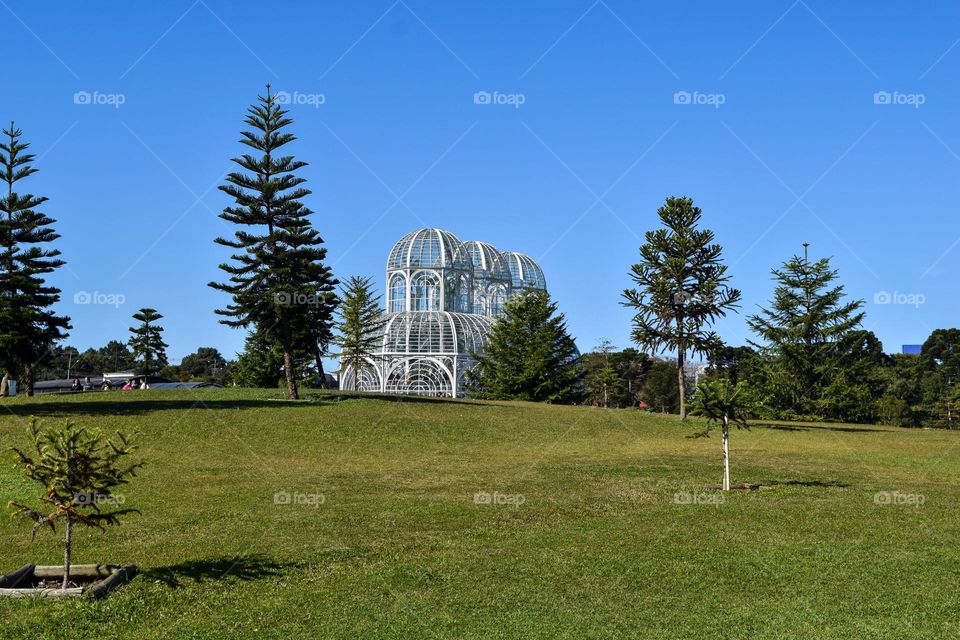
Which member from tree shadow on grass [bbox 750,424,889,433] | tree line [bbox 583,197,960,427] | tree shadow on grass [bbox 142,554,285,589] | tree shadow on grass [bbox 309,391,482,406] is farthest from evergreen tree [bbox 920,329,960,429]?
tree shadow on grass [bbox 142,554,285,589]

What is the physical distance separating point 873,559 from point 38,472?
1278cm

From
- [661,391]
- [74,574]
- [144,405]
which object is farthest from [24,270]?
[661,391]

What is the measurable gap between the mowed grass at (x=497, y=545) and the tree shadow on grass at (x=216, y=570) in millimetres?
51

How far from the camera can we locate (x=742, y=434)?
43.2 m

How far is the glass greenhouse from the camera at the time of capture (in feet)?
213

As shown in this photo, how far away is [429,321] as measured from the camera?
66.2 m

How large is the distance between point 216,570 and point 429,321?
52.6 metres

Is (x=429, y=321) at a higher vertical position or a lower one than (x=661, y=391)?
higher

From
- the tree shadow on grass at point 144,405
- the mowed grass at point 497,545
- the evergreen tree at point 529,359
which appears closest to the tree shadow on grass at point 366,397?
the tree shadow on grass at point 144,405

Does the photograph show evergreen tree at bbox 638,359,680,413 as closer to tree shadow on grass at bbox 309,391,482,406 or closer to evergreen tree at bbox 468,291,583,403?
evergreen tree at bbox 468,291,583,403

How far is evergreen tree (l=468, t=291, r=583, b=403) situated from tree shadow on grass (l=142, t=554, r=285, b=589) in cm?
4868

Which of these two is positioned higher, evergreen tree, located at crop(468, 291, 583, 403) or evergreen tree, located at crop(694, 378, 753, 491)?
evergreen tree, located at crop(468, 291, 583, 403)

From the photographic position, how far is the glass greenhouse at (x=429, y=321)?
64.8 meters

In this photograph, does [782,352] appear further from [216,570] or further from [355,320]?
[216,570]
